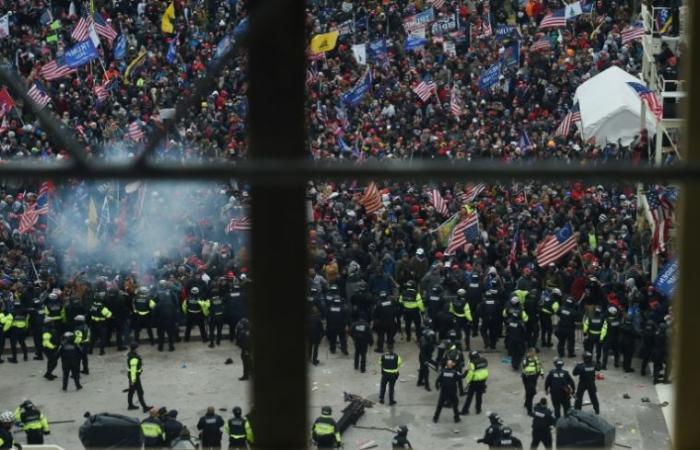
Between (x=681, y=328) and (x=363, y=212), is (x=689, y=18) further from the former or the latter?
(x=363, y=212)

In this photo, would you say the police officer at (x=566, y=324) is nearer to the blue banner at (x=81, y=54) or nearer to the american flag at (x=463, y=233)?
the american flag at (x=463, y=233)

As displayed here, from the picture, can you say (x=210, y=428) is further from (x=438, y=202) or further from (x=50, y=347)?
(x=438, y=202)

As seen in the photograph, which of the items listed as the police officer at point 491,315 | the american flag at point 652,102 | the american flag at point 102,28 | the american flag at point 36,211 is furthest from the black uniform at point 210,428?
the american flag at point 102,28

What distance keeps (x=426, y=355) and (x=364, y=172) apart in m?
17.9

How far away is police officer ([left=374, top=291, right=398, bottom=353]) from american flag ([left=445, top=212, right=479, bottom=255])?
1.92 m

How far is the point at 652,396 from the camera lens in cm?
2094

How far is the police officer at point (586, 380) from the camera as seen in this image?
64.4ft

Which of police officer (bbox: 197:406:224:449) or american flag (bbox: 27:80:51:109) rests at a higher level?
american flag (bbox: 27:80:51:109)

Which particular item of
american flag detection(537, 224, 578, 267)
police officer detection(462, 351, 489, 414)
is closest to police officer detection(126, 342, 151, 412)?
police officer detection(462, 351, 489, 414)

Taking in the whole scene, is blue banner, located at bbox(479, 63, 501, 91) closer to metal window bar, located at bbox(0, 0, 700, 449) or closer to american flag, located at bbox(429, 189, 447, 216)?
american flag, located at bbox(429, 189, 447, 216)

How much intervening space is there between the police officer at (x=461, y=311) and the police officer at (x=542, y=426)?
4.38 m

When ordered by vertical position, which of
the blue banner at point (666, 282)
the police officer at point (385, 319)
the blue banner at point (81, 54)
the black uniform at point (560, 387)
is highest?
the blue banner at point (81, 54)

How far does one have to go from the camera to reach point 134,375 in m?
20.0

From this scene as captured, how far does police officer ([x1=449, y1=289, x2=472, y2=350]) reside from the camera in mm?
22234
